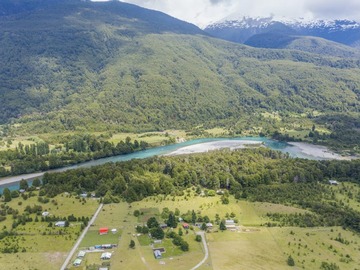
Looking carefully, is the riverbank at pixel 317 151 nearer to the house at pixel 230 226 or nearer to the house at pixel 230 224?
the house at pixel 230 224

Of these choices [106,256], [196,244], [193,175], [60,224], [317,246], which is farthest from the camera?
[193,175]

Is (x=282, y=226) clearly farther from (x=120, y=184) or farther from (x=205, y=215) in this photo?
(x=120, y=184)

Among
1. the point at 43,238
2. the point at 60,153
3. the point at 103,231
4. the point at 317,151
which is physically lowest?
the point at 60,153

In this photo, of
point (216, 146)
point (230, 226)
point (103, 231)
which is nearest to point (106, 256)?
point (103, 231)

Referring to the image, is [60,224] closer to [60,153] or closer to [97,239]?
[97,239]

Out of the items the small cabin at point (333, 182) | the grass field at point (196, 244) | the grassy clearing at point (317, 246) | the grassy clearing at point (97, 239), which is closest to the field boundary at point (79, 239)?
the grassy clearing at point (97, 239)

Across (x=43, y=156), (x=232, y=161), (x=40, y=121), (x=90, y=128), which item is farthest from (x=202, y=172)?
(x=40, y=121)

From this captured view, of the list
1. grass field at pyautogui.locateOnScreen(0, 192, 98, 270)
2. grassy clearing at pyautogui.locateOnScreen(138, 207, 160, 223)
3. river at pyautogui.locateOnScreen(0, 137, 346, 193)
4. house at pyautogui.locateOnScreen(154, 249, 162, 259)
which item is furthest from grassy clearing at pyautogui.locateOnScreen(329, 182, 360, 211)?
grass field at pyautogui.locateOnScreen(0, 192, 98, 270)

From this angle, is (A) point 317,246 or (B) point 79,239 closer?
(A) point 317,246

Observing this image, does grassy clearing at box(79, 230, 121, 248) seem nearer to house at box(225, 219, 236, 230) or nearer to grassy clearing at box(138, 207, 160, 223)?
grassy clearing at box(138, 207, 160, 223)
